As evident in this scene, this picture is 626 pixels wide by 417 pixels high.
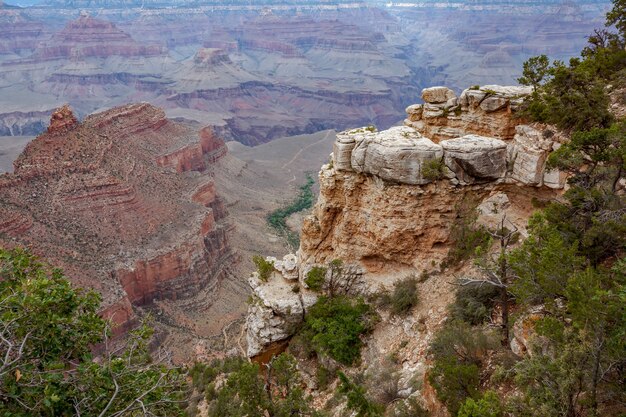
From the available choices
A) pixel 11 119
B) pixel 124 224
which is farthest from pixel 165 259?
pixel 11 119

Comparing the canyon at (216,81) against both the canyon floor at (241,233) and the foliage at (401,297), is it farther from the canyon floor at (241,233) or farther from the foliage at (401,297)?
the foliage at (401,297)

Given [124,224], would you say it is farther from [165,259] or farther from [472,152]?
[472,152]

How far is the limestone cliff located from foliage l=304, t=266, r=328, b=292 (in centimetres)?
37

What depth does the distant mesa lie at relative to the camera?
42844mm

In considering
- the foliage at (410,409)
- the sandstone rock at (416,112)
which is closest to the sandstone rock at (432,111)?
the sandstone rock at (416,112)

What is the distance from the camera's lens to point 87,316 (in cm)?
1051

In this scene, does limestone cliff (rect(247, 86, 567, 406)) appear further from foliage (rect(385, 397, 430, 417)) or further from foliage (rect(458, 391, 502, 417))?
foliage (rect(458, 391, 502, 417))

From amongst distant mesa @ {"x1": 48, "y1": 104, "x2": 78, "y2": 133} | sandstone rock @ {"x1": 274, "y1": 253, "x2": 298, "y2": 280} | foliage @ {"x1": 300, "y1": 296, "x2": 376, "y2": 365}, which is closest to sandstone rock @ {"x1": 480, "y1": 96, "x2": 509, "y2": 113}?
foliage @ {"x1": 300, "y1": 296, "x2": 376, "y2": 365}

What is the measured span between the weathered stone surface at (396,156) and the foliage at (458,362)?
248 inches

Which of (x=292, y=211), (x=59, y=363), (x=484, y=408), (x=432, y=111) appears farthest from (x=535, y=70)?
(x=292, y=211)

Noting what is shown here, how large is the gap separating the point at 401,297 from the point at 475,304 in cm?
370

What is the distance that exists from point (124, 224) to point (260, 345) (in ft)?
91.8

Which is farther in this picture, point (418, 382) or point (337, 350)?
point (337, 350)

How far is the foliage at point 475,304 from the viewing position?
14.9m
